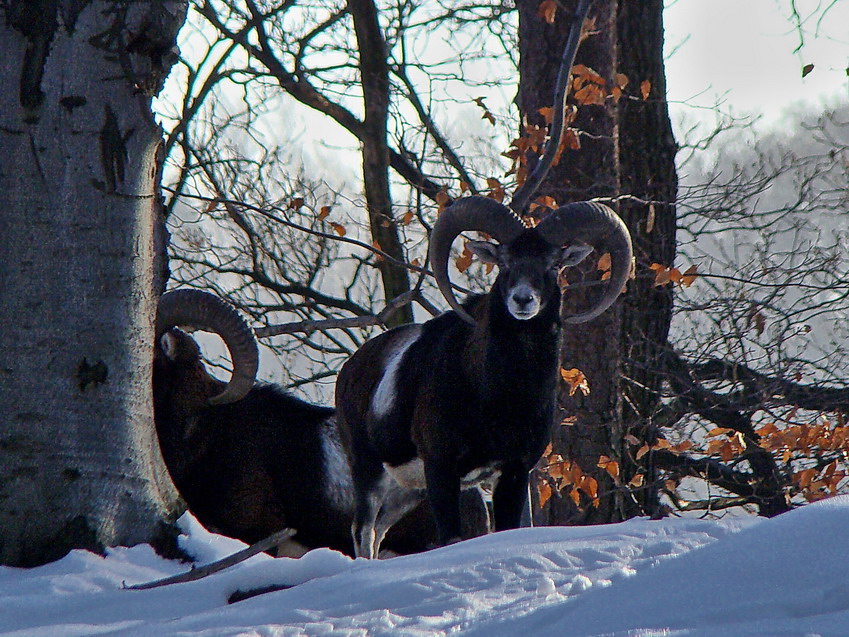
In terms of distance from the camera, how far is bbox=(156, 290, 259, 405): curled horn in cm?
764

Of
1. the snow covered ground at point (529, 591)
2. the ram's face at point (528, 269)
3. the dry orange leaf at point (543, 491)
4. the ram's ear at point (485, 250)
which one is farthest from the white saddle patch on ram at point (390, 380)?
the snow covered ground at point (529, 591)

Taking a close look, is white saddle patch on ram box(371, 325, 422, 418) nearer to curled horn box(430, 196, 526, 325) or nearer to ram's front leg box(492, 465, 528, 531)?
curled horn box(430, 196, 526, 325)

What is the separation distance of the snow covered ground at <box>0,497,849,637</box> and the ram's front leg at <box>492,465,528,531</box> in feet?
9.18

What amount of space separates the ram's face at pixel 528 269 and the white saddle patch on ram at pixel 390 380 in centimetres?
82

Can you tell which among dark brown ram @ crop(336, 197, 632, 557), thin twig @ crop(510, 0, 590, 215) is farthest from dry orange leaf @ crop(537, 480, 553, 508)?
thin twig @ crop(510, 0, 590, 215)

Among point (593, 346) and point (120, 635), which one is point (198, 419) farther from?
point (120, 635)

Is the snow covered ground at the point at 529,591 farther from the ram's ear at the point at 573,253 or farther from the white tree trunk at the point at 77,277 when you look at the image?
the ram's ear at the point at 573,253

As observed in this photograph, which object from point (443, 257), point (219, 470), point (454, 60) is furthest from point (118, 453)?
point (454, 60)

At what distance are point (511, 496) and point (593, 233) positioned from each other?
168 centimetres

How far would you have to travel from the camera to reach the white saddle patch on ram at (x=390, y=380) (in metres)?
7.46

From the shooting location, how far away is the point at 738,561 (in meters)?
2.96

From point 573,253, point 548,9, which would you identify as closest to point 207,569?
point 573,253

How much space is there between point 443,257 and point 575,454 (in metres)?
2.11

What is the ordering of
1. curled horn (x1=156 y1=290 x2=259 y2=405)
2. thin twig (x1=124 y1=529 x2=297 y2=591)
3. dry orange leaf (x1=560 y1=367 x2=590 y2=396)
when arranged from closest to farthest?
thin twig (x1=124 y1=529 x2=297 y2=591) → curled horn (x1=156 y1=290 x2=259 y2=405) → dry orange leaf (x1=560 y1=367 x2=590 y2=396)
